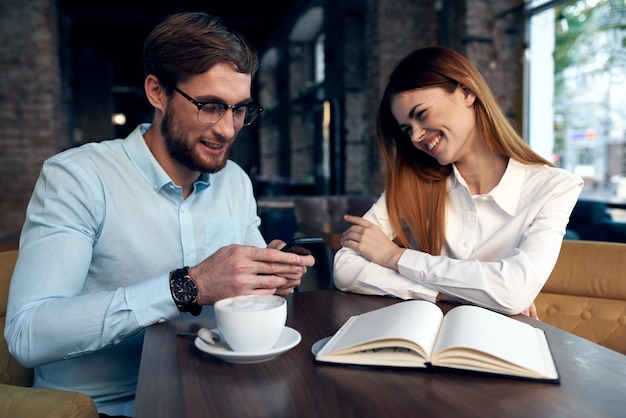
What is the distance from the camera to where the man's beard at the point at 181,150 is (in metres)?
1.40

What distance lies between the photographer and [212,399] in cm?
74

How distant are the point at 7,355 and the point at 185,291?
0.51 meters

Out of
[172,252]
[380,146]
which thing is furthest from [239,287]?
[380,146]

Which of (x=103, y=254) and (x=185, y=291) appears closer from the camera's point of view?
(x=185, y=291)

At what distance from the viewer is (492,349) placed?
805 millimetres

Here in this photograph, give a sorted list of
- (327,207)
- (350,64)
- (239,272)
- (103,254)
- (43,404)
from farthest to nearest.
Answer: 1. (350,64)
2. (327,207)
3. (103,254)
4. (239,272)
5. (43,404)

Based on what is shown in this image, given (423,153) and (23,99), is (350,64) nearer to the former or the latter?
(23,99)

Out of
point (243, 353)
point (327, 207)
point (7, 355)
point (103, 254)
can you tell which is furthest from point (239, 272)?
point (327, 207)

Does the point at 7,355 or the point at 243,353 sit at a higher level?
the point at 243,353

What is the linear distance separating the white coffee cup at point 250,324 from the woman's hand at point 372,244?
0.59 metres

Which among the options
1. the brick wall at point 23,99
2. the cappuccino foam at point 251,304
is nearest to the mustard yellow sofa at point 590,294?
the cappuccino foam at point 251,304

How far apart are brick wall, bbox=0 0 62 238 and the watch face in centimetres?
514

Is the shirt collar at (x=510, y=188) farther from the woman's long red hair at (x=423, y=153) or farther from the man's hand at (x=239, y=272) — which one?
the man's hand at (x=239, y=272)

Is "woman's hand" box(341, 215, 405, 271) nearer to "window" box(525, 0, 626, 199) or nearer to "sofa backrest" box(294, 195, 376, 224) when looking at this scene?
"sofa backrest" box(294, 195, 376, 224)
